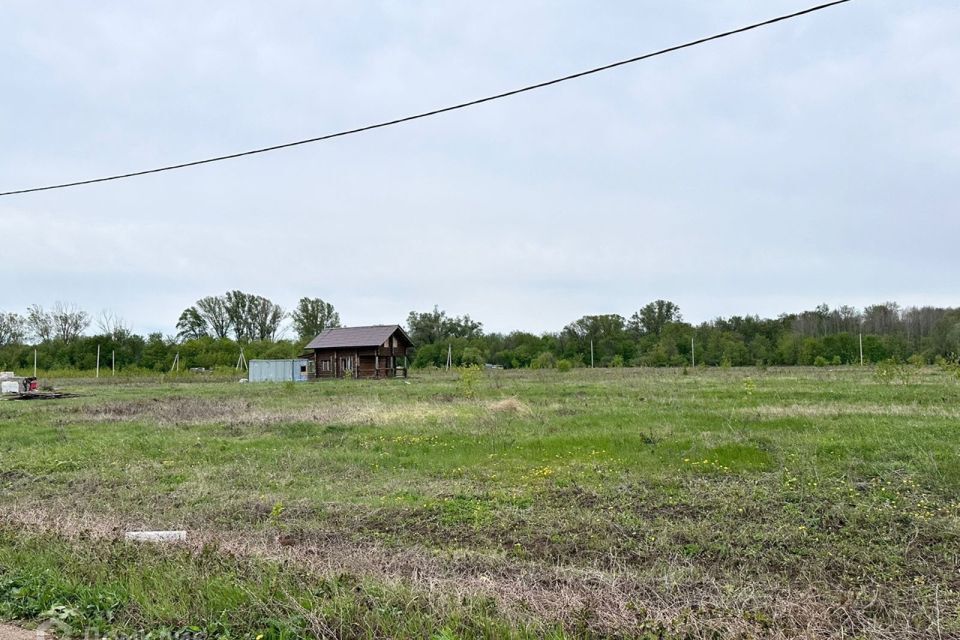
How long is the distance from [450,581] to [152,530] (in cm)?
A: 384

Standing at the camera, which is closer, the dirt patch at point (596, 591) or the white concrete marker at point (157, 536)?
the dirt patch at point (596, 591)

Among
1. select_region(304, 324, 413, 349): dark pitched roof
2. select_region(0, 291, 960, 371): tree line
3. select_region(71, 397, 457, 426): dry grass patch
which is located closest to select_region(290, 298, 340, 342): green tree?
select_region(0, 291, 960, 371): tree line

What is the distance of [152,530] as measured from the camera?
21.3 ft

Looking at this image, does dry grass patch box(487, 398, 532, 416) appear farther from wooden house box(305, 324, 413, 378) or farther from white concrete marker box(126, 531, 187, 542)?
wooden house box(305, 324, 413, 378)

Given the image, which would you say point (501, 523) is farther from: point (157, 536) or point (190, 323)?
point (190, 323)

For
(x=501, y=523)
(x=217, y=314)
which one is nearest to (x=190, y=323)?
(x=217, y=314)

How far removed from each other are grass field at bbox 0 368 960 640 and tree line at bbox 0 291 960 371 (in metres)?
30.1

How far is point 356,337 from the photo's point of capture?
40.9 m

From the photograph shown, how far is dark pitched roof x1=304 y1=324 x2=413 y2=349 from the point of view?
3966 centimetres

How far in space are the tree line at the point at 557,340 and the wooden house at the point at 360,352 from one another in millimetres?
10972

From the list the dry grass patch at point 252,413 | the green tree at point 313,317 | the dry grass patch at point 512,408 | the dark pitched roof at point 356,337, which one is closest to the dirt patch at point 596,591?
the dry grass patch at point 252,413

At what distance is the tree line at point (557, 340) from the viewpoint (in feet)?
172

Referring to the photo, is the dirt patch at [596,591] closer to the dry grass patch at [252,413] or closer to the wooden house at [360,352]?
the dry grass patch at [252,413]

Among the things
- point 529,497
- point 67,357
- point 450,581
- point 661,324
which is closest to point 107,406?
point 529,497
